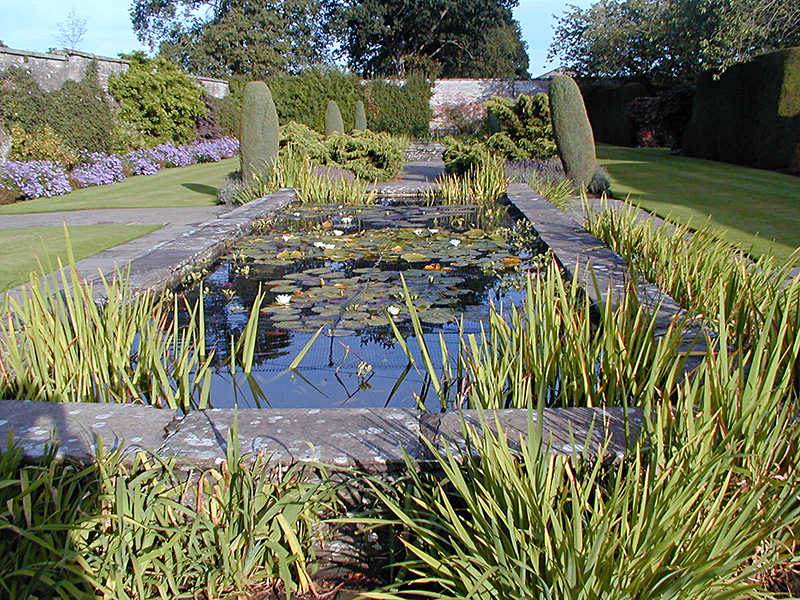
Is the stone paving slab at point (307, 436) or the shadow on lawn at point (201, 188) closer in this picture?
the stone paving slab at point (307, 436)

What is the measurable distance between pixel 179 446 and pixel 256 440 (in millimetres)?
181

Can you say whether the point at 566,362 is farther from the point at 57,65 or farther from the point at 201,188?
the point at 57,65

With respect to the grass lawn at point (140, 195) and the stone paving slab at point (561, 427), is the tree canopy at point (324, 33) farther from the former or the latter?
the stone paving slab at point (561, 427)

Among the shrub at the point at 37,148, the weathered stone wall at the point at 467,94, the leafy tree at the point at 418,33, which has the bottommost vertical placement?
the shrub at the point at 37,148

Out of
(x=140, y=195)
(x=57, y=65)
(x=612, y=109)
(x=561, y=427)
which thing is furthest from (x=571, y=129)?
(x=612, y=109)

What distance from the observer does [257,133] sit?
8867mm

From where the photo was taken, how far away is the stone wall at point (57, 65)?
12598 mm

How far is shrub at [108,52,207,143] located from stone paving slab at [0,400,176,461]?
53.8 feet

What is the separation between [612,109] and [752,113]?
9333mm

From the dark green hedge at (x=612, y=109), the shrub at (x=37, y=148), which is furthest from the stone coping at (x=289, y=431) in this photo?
the dark green hedge at (x=612, y=109)

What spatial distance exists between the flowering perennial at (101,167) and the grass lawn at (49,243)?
3981 mm

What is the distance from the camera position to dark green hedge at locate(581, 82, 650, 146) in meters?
19.9

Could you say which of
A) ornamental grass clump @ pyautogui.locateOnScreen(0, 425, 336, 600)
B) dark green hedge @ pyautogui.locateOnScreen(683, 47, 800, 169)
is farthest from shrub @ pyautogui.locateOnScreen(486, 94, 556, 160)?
ornamental grass clump @ pyautogui.locateOnScreen(0, 425, 336, 600)

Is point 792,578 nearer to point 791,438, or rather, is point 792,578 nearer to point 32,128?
point 791,438
